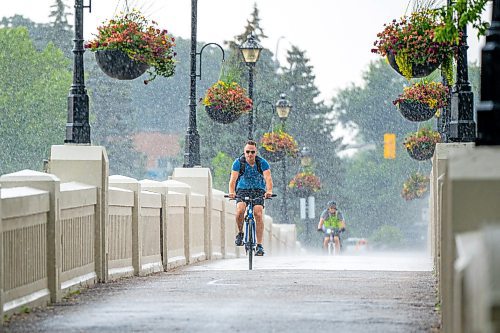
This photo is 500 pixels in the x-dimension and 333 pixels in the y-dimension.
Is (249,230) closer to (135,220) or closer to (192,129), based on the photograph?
(135,220)

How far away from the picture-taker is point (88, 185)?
16.2 meters

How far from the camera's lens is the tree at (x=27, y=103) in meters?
97.9

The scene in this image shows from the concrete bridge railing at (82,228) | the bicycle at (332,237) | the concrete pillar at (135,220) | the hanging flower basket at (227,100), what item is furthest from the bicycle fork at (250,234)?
the bicycle at (332,237)

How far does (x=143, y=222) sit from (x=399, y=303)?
6506 millimetres

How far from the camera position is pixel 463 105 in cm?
1744

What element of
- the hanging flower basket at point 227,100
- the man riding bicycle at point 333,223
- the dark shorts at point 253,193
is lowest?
the man riding bicycle at point 333,223

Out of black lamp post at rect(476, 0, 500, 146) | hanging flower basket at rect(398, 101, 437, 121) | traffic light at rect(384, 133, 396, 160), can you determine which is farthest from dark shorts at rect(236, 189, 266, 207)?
traffic light at rect(384, 133, 396, 160)

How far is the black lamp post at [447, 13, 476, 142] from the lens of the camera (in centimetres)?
1723

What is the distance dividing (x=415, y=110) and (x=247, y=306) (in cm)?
1564

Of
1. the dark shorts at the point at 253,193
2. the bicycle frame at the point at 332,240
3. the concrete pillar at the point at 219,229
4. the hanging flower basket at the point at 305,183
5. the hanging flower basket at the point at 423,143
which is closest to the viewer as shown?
the dark shorts at the point at 253,193

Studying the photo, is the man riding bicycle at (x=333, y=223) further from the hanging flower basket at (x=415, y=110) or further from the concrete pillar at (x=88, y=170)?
the concrete pillar at (x=88, y=170)

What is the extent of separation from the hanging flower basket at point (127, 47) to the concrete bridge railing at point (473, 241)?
9.18 meters

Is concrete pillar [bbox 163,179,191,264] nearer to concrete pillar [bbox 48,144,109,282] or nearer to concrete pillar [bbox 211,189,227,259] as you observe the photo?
concrete pillar [bbox 211,189,227,259]

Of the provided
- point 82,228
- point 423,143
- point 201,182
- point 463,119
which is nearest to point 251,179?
point 463,119
